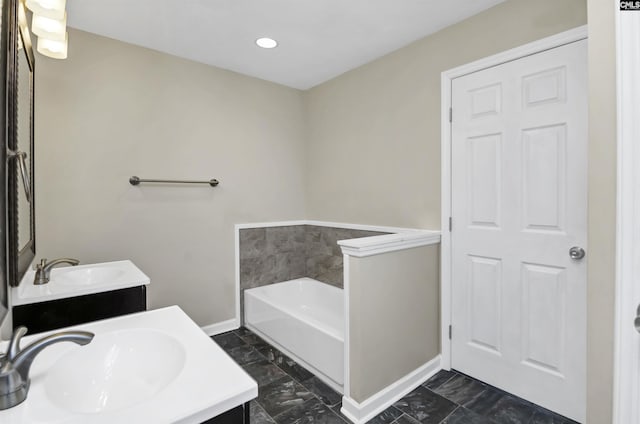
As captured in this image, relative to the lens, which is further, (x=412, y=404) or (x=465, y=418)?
(x=412, y=404)

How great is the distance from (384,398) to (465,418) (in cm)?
45

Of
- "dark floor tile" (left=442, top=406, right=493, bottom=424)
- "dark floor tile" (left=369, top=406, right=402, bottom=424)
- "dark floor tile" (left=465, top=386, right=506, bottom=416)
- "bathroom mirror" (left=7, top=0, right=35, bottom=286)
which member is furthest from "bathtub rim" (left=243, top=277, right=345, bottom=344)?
"bathroom mirror" (left=7, top=0, right=35, bottom=286)

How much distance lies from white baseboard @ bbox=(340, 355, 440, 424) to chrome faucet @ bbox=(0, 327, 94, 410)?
1.52 m

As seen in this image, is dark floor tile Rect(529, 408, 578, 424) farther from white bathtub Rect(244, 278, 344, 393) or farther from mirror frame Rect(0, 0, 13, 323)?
mirror frame Rect(0, 0, 13, 323)

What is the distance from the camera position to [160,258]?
102 inches

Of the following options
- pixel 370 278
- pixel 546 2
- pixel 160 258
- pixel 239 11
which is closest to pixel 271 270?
pixel 160 258

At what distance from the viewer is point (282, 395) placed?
79.4 inches

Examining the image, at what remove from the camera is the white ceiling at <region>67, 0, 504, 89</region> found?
1982mm

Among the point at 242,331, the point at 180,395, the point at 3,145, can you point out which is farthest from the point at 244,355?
the point at 3,145

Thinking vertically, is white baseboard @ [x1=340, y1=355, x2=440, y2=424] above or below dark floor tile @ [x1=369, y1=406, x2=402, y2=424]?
above

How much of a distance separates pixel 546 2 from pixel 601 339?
5.72 feet

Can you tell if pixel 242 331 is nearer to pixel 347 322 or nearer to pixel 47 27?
pixel 347 322

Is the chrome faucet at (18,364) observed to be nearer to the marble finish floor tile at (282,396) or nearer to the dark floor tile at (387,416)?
the marble finish floor tile at (282,396)

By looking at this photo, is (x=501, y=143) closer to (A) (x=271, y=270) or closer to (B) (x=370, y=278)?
(B) (x=370, y=278)
